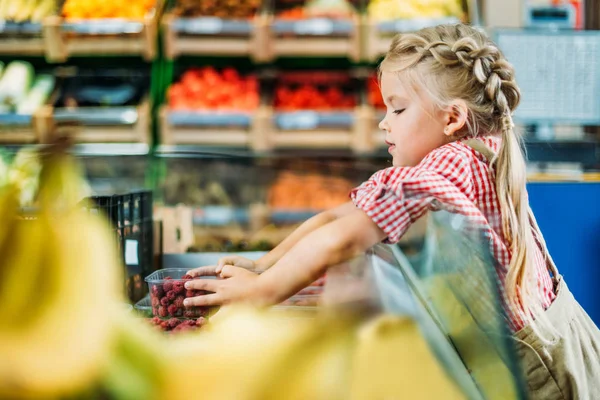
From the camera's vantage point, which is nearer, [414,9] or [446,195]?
[446,195]

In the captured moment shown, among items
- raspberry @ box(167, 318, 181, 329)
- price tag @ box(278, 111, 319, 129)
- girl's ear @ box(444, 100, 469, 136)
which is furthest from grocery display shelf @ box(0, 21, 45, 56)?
raspberry @ box(167, 318, 181, 329)

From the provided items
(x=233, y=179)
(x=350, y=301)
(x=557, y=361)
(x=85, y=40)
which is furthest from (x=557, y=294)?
(x=85, y=40)

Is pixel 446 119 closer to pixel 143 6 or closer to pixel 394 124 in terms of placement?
pixel 394 124

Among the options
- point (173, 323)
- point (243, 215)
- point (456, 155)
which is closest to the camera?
point (173, 323)

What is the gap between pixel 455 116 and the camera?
1.17 meters

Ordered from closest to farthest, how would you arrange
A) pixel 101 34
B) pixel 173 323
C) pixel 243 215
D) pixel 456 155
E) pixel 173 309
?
pixel 173 323
pixel 173 309
pixel 456 155
pixel 243 215
pixel 101 34

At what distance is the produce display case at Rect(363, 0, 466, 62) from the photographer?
11.8 ft

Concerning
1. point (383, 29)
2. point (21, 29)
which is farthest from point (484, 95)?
point (21, 29)

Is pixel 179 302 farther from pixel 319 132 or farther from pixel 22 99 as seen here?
pixel 22 99

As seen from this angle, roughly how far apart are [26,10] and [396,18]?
2103 mm

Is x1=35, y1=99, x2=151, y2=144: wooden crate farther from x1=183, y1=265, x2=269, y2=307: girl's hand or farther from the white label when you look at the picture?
x1=183, y1=265, x2=269, y2=307: girl's hand

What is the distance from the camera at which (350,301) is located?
61 centimetres

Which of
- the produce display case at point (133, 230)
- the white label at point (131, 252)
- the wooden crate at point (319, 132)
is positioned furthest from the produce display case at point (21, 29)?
the white label at point (131, 252)

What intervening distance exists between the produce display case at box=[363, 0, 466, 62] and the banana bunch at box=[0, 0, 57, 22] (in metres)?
1.80
